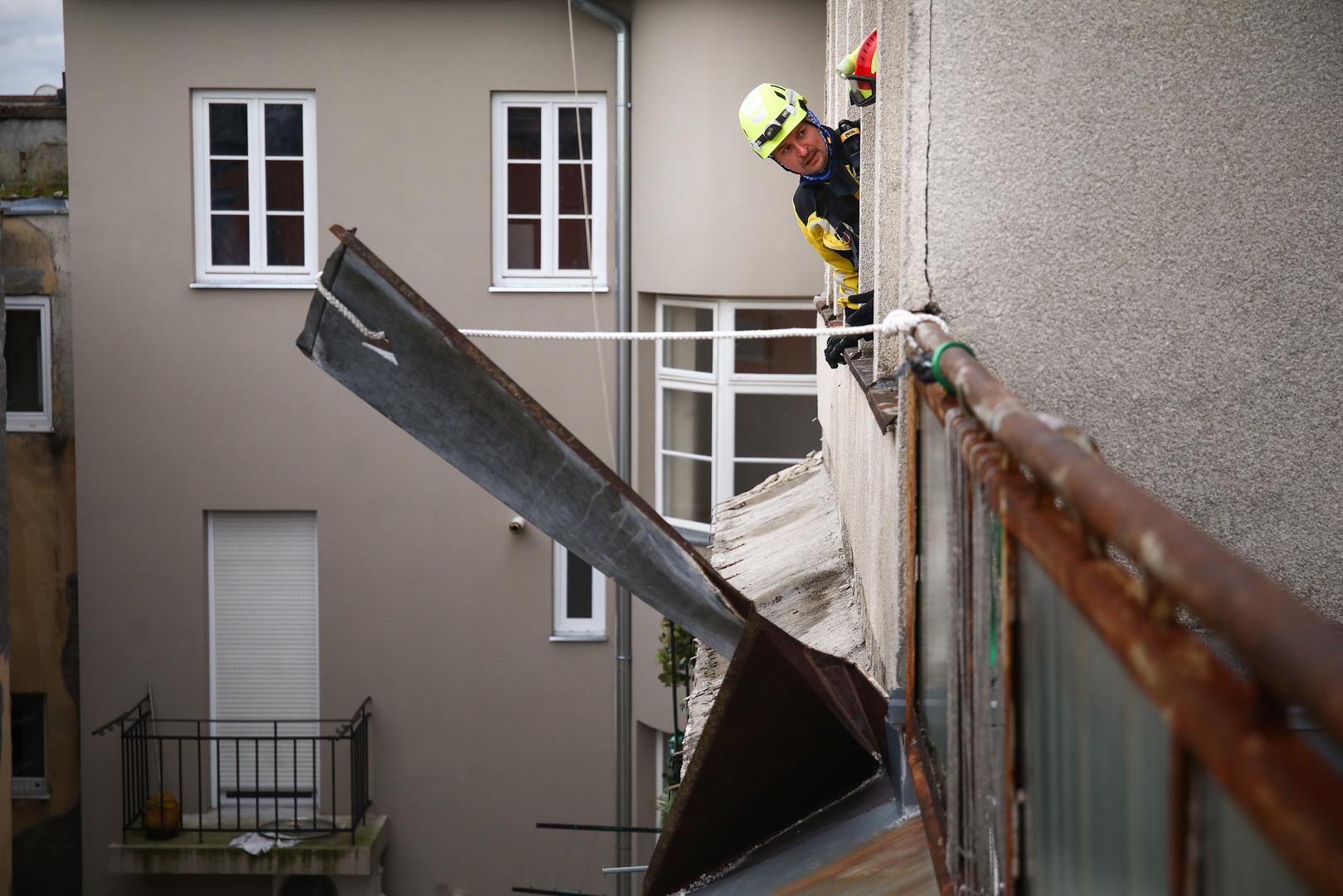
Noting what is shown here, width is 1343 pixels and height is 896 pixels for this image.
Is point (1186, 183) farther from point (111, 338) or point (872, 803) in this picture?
point (111, 338)

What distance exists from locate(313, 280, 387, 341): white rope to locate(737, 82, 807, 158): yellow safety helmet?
2415 millimetres

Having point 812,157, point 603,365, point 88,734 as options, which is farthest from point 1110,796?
point 88,734

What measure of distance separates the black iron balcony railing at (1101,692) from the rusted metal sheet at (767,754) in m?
0.72

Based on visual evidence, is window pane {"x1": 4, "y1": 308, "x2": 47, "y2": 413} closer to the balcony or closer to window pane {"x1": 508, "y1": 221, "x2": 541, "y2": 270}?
the balcony

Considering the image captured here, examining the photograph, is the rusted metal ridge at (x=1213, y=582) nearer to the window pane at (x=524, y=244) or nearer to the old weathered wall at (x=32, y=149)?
the window pane at (x=524, y=244)

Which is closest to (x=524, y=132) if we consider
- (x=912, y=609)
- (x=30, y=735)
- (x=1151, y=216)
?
(x=30, y=735)

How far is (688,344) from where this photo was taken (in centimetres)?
1441

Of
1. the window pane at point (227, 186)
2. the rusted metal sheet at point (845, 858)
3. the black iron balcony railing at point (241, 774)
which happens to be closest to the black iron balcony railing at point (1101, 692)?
the rusted metal sheet at point (845, 858)

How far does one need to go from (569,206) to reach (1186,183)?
481 inches

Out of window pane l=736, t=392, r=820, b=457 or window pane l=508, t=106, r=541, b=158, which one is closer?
window pane l=736, t=392, r=820, b=457

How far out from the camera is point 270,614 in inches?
593

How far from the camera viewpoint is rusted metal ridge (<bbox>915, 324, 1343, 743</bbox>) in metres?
0.71

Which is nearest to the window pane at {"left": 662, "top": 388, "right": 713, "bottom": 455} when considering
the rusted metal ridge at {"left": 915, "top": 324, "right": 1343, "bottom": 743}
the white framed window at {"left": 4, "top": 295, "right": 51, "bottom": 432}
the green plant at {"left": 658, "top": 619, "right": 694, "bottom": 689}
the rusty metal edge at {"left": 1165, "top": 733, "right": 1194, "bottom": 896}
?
the green plant at {"left": 658, "top": 619, "right": 694, "bottom": 689}

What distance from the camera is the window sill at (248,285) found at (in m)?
14.5
